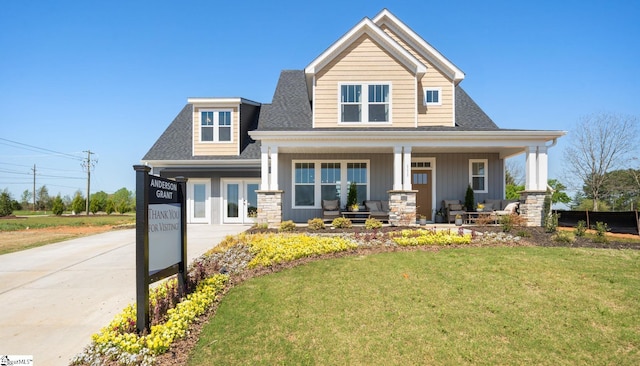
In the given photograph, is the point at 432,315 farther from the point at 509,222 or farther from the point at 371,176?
the point at 371,176

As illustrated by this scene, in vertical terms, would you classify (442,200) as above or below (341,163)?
below

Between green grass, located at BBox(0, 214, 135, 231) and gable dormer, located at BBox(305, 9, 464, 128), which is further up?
gable dormer, located at BBox(305, 9, 464, 128)

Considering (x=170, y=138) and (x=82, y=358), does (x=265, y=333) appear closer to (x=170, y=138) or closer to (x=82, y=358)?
(x=82, y=358)

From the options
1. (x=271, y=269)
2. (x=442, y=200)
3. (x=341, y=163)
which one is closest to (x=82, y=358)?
(x=271, y=269)

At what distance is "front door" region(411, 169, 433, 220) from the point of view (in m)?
15.2

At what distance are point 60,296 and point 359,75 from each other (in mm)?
11903

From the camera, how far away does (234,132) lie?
17359 mm

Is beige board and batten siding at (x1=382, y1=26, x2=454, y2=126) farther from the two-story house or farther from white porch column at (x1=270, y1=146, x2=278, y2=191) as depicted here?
white porch column at (x1=270, y1=146, x2=278, y2=191)

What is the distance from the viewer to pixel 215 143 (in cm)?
1736

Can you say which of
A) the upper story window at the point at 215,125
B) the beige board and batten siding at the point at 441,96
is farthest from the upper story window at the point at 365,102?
the upper story window at the point at 215,125

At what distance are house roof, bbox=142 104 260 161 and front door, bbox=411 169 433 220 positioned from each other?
7376 millimetres

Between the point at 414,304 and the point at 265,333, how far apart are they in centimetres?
213

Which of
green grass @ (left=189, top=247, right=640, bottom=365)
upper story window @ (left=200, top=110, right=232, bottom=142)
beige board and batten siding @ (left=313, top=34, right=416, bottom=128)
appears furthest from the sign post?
upper story window @ (left=200, top=110, right=232, bottom=142)
